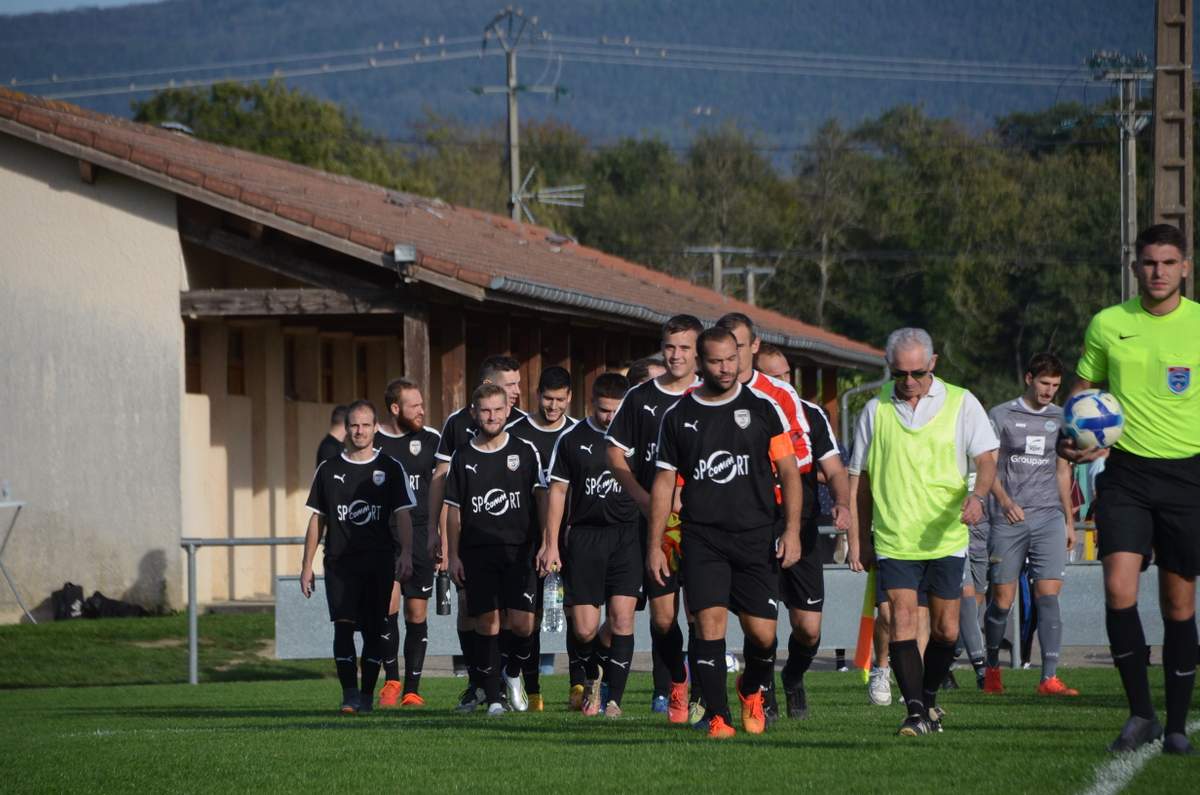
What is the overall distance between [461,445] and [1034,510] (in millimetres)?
4143

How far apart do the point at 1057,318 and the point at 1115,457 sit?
6528cm

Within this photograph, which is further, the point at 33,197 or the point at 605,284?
the point at 605,284

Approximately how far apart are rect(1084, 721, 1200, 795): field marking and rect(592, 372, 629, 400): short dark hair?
4257 mm

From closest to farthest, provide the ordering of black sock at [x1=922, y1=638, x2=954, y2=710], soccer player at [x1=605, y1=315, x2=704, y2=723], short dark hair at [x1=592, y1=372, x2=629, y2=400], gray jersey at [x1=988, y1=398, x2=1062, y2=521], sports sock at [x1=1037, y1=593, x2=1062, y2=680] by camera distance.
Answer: black sock at [x1=922, y1=638, x2=954, y2=710], soccer player at [x1=605, y1=315, x2=704, y2=723], short dark hair at [x1=592, y1=372, x2=629, y2=400], sports sock at [x1=1037, y1=593, x2=1062, y2=680], gray jersey at [x1=988, y1=398, x2=1062, y2=521]

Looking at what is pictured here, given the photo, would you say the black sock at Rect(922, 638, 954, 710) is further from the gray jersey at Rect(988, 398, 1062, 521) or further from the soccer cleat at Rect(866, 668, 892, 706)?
the gray jersey at Rect(988, 398, 1062, 521)

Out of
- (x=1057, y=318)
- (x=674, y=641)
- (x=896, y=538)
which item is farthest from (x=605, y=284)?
(x=1057, y=318)

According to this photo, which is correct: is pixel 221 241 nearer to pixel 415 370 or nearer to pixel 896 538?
pixel 415 370

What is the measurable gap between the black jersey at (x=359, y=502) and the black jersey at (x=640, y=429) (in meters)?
2.69

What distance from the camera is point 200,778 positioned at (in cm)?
819

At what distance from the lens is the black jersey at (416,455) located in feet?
44.6

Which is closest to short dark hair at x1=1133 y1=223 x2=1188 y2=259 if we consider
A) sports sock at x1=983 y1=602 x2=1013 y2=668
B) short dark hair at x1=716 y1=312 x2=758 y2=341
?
short dark hair at x1=716 y1=312 x2=758 y2=341

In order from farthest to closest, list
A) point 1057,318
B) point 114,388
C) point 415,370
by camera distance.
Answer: point 1057,318 → point 114,388 → point 415,370

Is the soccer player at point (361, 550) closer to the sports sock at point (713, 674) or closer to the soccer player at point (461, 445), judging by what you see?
the soccer player at point (461, 445)

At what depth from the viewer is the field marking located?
6820 mm
